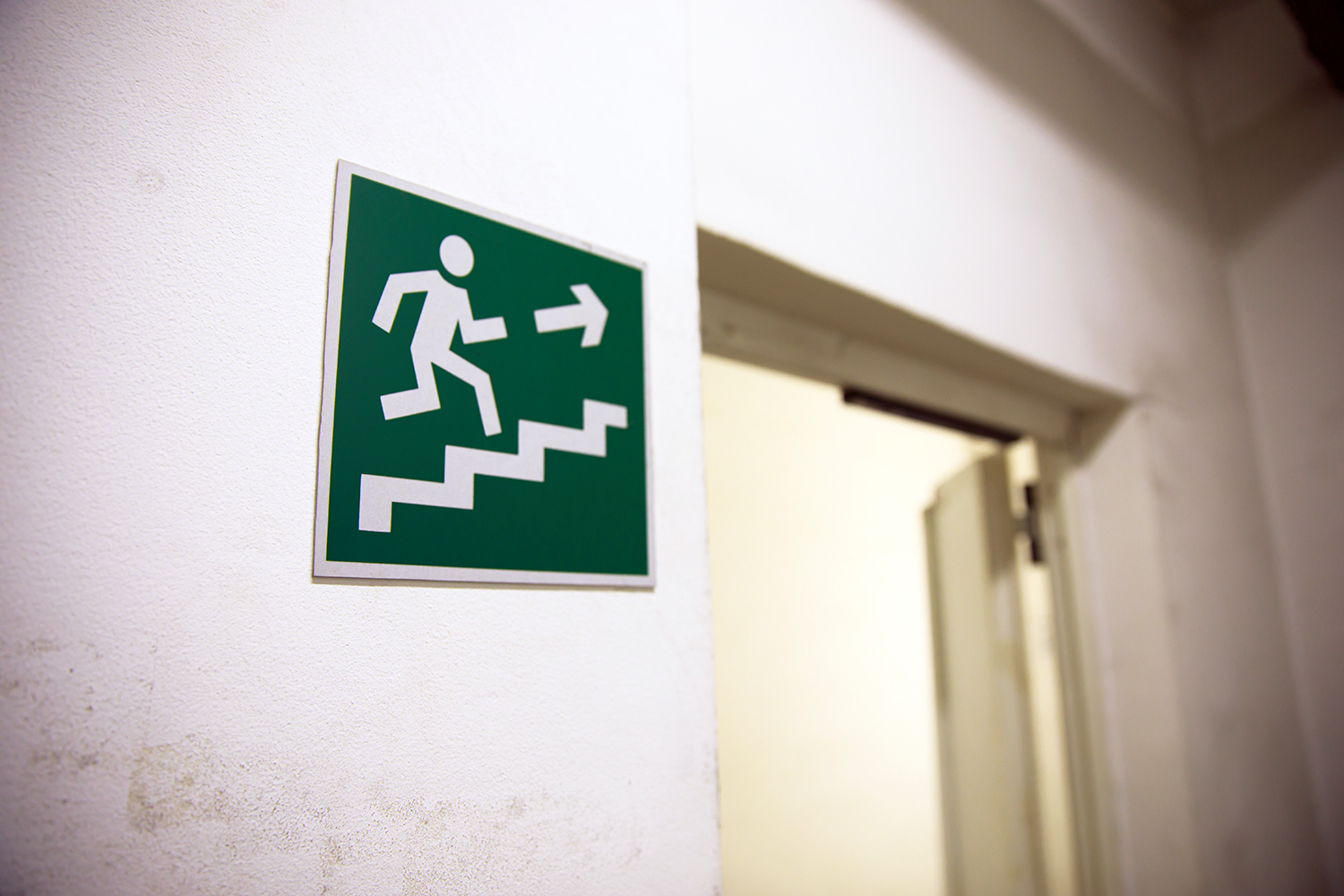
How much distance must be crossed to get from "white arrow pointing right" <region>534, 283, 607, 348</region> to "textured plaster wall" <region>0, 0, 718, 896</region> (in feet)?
0.30

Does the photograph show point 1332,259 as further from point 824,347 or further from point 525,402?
point 525,402

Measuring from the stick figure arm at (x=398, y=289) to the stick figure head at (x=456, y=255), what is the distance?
1cm

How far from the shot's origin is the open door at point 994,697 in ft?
4.40

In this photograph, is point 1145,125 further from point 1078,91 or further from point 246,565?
point 246,565

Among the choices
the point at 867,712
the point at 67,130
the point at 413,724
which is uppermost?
the point at 67,130

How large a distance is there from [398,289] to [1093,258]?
4.43 feet

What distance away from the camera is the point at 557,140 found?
67 cm

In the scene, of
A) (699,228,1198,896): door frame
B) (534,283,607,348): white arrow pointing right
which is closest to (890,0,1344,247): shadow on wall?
(699,228,1198,896): door frame

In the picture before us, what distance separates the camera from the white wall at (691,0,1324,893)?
92cm

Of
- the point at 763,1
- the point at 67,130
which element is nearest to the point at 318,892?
the point at 67,130

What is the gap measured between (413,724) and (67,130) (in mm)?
434

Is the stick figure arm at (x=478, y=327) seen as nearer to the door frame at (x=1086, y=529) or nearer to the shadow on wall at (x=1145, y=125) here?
the door frame at (x=1086, y=529)

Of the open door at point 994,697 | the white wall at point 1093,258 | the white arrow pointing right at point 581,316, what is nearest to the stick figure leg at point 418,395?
the white arrow pointing right at point 581,316

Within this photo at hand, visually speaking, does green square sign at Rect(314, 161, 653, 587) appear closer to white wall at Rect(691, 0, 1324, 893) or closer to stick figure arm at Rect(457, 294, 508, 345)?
stick figure arm at Rect(457, 294, 508, 345)
